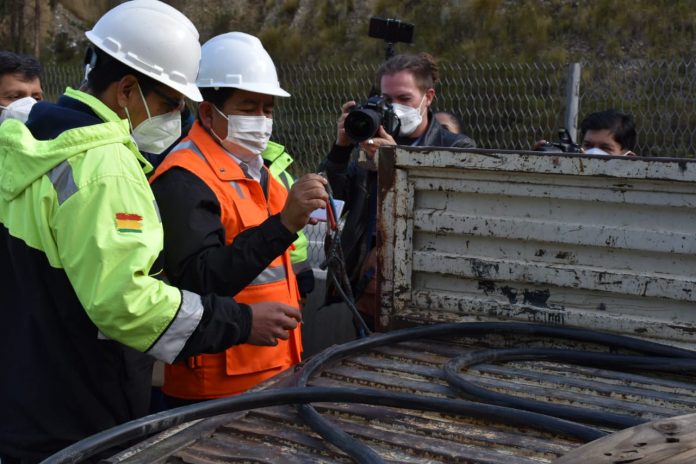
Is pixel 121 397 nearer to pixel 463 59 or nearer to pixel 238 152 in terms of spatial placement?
pixel 238 152

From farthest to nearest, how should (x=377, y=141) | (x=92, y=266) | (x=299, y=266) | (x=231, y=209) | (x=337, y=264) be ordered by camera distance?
1. (x=377, y=141)
2. (x=299, y=266)
3. (x=337, y=264)
4. (x=231, y=209)
5. (x=92, y=266)

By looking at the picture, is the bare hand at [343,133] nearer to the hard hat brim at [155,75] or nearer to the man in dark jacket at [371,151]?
the man in dark jacket at [371,151]

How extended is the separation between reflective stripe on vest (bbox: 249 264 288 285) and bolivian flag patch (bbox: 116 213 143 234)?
0.79m

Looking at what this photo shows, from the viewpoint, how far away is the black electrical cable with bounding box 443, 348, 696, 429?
221 centimetres

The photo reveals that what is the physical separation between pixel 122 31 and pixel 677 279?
1.78 metres

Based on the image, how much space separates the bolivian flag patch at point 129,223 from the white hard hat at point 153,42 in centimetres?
44

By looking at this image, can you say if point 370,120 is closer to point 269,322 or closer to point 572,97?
point 269,322

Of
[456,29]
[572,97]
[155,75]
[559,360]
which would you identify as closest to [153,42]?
[155,75]

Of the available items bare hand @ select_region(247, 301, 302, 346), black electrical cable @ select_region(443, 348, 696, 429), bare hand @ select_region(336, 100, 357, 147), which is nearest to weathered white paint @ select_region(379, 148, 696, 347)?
black electrical cable @ select_region(443, 348, 696, 429)

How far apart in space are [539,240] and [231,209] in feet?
3.25

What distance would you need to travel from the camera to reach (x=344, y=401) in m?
2.24

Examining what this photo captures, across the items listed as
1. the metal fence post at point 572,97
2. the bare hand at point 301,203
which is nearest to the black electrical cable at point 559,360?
the bare hand at point 301,203

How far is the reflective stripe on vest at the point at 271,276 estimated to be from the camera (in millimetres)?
2939

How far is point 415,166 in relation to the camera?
9.88ft
